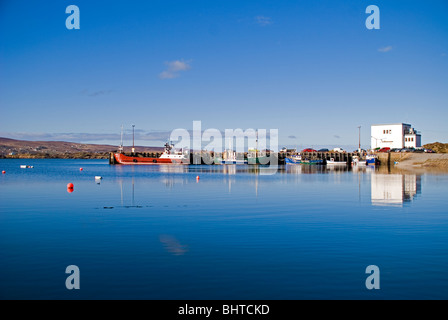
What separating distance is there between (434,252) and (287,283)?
6.12 meters

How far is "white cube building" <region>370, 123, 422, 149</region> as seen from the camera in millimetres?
113562

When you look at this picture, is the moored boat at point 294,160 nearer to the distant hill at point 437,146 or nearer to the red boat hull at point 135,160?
the distant hill at point 437,146

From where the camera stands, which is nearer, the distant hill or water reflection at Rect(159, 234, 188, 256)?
water reflection at Rect(159, 234, 188, 256)

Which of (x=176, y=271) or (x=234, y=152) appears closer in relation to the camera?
(x=176, y=271)

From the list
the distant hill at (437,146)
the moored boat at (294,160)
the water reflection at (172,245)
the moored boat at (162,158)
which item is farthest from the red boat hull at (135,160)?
the water reflection at (172,245)

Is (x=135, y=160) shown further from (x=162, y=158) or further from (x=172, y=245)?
(x=172, y=245)

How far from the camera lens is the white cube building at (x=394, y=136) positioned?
114 meters

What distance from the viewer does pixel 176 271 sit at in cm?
1051

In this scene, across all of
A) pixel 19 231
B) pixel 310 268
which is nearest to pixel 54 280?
pixel 310 268

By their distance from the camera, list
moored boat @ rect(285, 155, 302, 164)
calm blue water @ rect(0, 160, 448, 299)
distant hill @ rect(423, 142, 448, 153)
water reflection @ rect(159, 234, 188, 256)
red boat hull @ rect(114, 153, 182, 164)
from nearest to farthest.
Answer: calm blue water @ rect(0, 160, 448, 299) < water reflection @ rect(159, 234, 188, 256) < red boat hull @ rect(114, 153, 182, 164) < distant hill @ rect(423, 142, 448, 153) < moored boat @ rect(285, 155, 302, 164)

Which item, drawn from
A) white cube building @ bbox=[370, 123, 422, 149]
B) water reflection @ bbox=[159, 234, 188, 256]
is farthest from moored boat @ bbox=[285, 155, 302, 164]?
water reflection @ bbox=[159, 234, 188, 256]

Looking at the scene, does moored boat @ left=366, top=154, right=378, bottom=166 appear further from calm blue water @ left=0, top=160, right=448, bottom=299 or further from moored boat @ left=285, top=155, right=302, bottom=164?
calm blue water @ left=0, top=160, right=448, bottom=299

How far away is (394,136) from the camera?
115 metres

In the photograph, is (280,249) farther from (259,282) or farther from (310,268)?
(259,282)
